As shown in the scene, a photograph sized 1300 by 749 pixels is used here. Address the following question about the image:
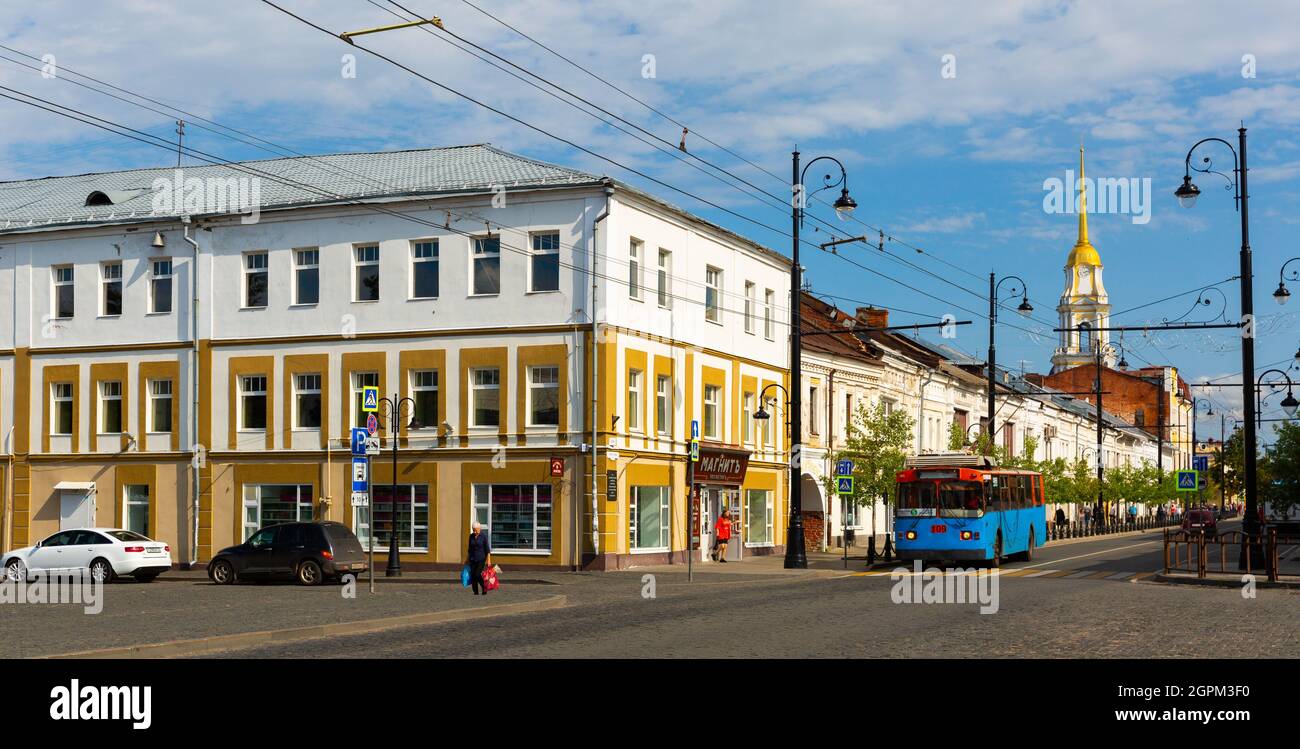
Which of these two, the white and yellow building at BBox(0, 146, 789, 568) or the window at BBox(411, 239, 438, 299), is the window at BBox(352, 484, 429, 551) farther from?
the window at BBox(411, 239, 438, 299)

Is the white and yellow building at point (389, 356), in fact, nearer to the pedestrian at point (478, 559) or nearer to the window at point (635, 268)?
the window at point (635, 268)

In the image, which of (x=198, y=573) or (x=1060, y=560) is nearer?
(x=198, y=573)

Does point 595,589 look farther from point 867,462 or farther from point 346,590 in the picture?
point 867,462

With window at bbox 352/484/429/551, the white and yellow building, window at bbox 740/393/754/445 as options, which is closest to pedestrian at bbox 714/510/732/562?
the white and yellow building

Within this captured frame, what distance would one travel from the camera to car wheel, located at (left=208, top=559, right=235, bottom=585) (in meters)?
35.1

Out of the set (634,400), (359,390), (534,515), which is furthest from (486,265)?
(534,515)

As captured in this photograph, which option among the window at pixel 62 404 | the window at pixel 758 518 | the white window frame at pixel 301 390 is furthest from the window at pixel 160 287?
the window at pixel 758 518

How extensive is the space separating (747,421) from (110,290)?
2066 cm

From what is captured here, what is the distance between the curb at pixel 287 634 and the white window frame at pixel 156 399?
2293 centimetres

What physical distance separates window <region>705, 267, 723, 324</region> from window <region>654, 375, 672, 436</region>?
10.7ft

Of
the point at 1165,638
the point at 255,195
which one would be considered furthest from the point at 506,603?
the point at 255,195
